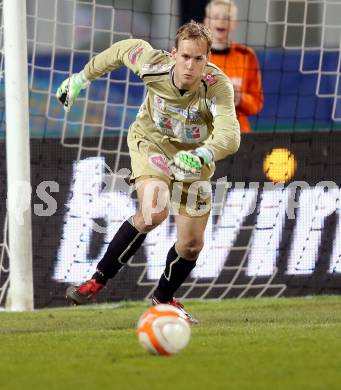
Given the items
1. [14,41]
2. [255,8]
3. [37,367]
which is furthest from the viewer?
[255,8]

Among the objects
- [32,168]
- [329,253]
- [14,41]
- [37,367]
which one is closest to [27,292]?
[32,168]

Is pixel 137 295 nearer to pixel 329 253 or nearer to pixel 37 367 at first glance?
pixel 329 253

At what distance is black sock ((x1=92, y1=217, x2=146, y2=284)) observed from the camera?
23.4ft

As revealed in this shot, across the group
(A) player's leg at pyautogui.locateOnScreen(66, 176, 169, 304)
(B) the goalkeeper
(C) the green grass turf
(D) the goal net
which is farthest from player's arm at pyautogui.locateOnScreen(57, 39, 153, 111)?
(D) the goal net

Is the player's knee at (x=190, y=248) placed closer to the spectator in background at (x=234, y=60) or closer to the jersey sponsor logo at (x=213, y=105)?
the jersey sponsor logo at (x=213, y=105)

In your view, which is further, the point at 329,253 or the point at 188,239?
the point at 329,253

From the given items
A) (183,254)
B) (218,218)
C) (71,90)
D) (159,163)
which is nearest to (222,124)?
(159,163)

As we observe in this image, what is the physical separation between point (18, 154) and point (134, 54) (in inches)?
65.3

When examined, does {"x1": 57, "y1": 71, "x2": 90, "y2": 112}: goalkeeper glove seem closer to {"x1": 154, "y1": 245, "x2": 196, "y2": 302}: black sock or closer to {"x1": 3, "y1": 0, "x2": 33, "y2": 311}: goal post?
{"x1": 154, "y1": 245, "x2": 196, "y2": 302}: black sock

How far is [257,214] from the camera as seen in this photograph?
9.41m

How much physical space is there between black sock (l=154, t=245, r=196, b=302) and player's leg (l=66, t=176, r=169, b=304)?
0.24 meters

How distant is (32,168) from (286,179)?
6.74ft

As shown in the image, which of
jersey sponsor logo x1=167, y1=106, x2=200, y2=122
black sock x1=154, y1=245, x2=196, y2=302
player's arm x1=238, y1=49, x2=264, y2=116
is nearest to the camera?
jersey sponsor logo x1=167, y1=106, x2=200, y2=122

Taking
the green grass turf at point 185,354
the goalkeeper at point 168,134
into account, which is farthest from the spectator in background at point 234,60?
the goalkeeper at point 168,134
